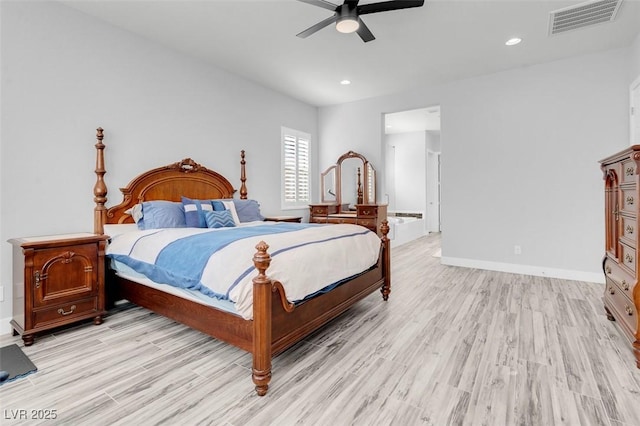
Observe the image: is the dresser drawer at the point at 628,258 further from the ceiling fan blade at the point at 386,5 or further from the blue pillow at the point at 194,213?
the blue pillow at the point at 194,213

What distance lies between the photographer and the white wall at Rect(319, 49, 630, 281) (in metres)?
4.02

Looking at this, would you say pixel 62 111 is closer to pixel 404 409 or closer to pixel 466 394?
pixel 404 409

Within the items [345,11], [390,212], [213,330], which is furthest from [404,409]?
[390,212]

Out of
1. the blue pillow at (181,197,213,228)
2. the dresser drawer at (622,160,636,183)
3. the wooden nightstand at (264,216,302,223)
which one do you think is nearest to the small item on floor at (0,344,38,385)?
the blue pillow at (181,197,213,228)

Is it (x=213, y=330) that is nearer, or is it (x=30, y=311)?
(x=213, y=330)

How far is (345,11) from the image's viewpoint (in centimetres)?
261

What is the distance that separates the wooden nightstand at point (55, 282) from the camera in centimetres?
239

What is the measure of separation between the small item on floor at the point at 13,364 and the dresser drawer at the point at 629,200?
4.12 metres

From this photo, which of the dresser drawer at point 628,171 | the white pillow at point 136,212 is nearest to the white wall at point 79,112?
the white pillow at point 136,212

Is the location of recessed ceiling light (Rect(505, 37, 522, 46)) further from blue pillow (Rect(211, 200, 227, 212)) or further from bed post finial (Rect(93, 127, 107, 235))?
bed post finial (Rect(93, 127, 107, 235))

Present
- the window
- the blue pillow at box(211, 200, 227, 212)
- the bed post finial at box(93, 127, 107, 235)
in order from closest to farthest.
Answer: the bed post finial at box(93, 127, 107, 235), the blue pillow at box(211, 200, 227, 212), the window

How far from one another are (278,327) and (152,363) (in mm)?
956

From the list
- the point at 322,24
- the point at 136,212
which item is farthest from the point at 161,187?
the point at 322,24

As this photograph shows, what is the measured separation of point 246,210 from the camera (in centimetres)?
432
